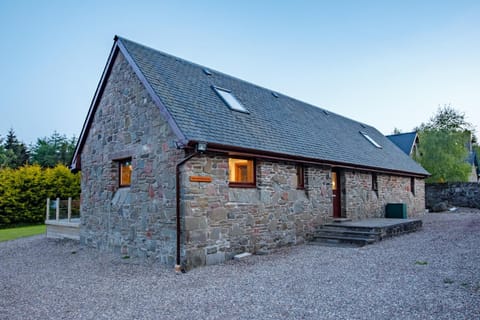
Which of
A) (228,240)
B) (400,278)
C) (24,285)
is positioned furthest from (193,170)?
(400,278)

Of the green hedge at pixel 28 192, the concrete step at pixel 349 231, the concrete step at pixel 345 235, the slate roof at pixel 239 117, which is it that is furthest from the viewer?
the green hedge at pixel 28 192

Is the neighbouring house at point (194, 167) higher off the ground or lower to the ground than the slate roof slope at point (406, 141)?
lower

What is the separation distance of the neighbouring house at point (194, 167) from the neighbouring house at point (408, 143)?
1686cm

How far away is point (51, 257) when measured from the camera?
9.60 metres

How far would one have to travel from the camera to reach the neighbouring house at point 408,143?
1096 inches

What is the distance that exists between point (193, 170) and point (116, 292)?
3.07m

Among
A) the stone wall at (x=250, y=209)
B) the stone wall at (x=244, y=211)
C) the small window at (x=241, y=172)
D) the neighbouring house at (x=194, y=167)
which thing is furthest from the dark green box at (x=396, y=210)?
the small window at (x=241, y=172)

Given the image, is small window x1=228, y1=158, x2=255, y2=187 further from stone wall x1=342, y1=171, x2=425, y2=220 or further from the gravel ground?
stone wall x1=342, y1=171, x2=425, y2=220

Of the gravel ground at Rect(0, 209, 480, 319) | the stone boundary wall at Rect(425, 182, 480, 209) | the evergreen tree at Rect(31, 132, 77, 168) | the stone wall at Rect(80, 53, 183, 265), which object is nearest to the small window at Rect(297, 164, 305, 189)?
the gravel ground at Rect(0, 209, 480, 319)

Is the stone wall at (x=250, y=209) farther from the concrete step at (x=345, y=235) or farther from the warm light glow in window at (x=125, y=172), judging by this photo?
the warm light glow in window at (x=125, y=172)

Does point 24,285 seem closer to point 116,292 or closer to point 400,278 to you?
point 116,292

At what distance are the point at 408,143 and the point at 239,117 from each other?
77.2ft

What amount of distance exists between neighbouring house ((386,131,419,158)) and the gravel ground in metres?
20.5

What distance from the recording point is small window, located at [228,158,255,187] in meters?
8.73
